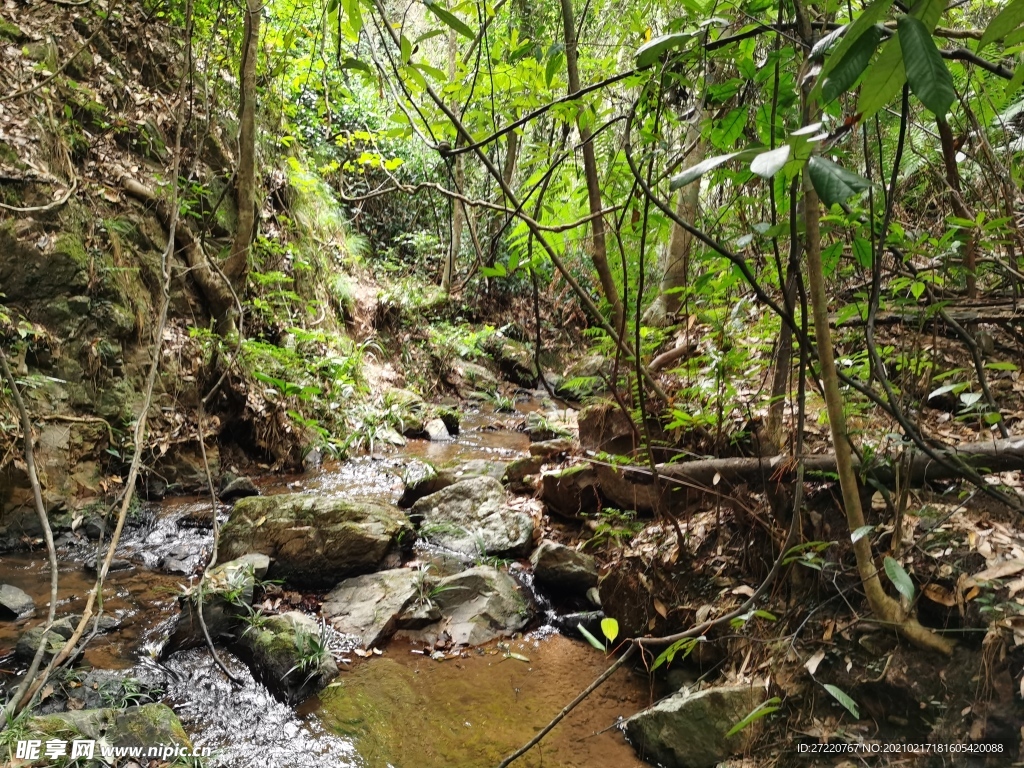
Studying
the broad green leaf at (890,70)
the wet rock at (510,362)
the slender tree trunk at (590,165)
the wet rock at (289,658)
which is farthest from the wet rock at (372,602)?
the wet rock at (510,362)

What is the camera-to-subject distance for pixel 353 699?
10.2ft

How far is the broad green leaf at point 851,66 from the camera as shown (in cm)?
74

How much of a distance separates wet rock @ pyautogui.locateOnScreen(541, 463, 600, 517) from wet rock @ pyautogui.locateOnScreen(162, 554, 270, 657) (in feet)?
7.55

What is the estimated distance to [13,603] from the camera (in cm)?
351

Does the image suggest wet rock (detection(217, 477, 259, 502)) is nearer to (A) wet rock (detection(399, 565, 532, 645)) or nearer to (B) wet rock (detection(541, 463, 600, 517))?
(A) wet rock (detection(399, 565, 532, 645))

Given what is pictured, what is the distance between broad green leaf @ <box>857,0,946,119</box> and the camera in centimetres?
71

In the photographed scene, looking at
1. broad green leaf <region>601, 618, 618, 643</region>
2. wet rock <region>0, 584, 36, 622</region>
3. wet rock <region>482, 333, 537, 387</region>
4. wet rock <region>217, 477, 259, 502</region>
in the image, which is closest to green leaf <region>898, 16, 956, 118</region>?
broad green leaf <region>601, 618, 618, 643</region>

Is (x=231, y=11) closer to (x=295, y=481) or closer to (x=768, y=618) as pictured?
(x=295, y=481)

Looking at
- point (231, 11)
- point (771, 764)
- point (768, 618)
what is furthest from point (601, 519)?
point (231, 11)

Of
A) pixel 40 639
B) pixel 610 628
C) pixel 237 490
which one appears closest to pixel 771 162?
pixel 610 628

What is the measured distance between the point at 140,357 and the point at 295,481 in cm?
192

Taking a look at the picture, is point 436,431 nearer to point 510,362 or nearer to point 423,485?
point 423,485

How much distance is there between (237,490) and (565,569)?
132 inches

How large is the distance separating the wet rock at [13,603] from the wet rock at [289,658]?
4.59 ft
